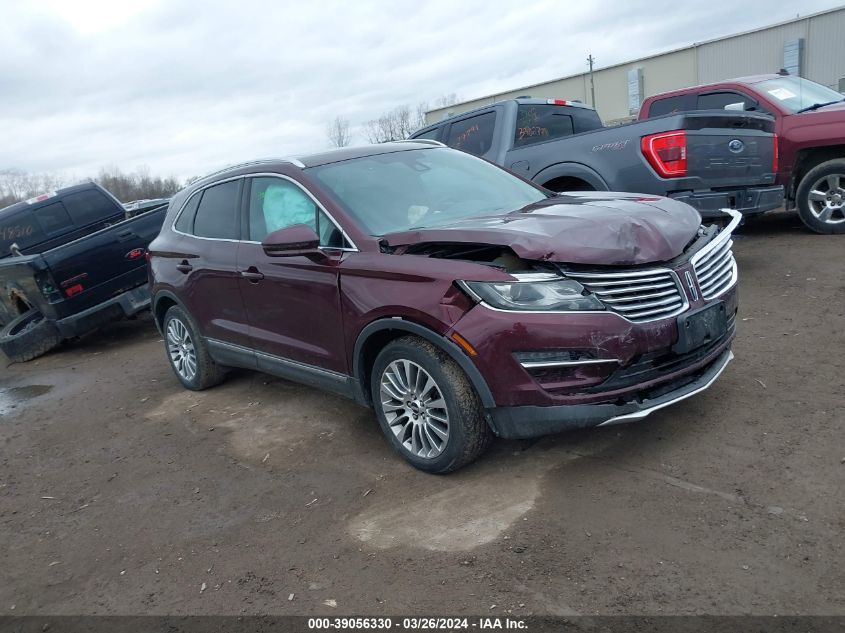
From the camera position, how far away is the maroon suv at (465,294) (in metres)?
3.26

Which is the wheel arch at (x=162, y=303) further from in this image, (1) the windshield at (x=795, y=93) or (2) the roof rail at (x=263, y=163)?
(1) the windshield at (x=795, y=93)

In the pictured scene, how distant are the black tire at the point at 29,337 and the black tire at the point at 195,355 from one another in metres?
2.59

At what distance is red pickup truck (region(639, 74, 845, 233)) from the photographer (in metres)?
7.59

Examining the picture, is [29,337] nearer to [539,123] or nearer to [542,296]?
[539,123]

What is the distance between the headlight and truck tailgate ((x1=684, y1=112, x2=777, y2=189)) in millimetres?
3667

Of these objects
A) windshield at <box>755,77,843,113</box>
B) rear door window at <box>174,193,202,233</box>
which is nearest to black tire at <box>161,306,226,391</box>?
rear door window at <box>174,193,202,233</box>

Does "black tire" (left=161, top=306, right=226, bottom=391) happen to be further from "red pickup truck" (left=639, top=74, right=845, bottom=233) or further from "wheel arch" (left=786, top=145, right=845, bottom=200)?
"wheel arch" (left=786, top=145, right=845, bottom=200)

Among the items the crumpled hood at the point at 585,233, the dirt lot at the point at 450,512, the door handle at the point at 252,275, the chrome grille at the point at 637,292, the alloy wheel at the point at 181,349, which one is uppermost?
the crumpled hood at the point at 585,233

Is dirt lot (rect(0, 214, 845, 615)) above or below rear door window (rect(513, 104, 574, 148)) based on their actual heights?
below

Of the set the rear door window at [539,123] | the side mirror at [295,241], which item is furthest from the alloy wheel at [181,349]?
the rear door window at [539,123]

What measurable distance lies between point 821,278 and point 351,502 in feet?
16.6

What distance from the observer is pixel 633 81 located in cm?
4031

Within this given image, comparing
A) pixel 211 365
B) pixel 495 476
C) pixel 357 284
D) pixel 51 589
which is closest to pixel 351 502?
pixel 495 476

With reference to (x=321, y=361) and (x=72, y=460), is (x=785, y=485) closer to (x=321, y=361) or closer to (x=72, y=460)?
(x=321, y=361)
